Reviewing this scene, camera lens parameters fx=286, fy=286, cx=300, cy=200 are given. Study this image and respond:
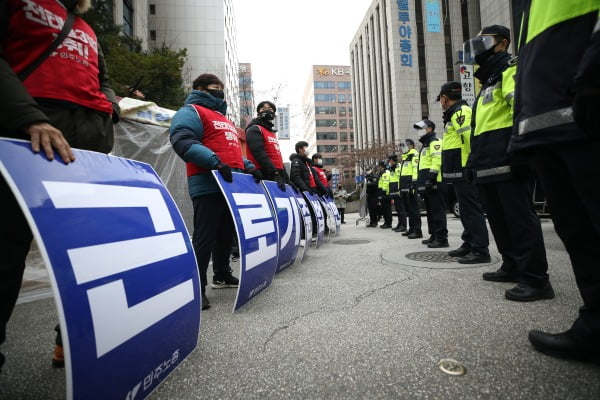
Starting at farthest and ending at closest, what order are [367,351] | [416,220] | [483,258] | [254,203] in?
1. [416,220]
2. [483,258]
3. [254,203]
4. [367,351]

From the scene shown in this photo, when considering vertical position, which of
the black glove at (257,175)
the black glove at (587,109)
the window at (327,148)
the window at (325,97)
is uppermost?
the window at (325,97)

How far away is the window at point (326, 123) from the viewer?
3044 inches

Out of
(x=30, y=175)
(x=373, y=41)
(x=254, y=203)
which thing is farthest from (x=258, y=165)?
(x=373, y=41)

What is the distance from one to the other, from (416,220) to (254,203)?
16.1ft

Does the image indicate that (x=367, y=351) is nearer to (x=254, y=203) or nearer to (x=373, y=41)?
(x=254, y=203)

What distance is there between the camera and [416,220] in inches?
246

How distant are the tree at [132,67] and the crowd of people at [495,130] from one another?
18.3ft

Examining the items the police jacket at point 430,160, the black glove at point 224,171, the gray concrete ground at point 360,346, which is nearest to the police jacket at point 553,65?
the gray concrete ground at point 360,346

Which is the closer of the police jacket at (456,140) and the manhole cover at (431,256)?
the police jacket at (456,140)

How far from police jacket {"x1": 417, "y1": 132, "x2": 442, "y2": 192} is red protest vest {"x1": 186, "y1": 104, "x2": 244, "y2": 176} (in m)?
3.51

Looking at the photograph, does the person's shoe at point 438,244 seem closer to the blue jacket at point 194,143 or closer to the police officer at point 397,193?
the police officer at point 397,193

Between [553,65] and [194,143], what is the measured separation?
83.2 inches

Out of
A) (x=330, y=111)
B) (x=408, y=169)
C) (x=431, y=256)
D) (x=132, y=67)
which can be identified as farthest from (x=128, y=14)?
(x=330, y=111)

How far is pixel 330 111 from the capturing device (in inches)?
3081
